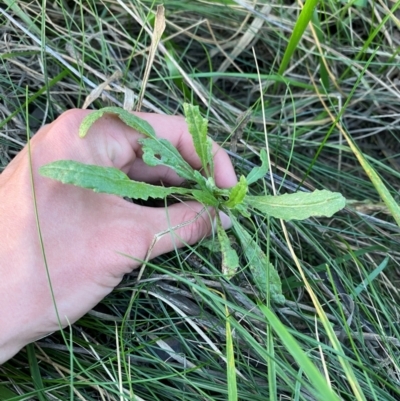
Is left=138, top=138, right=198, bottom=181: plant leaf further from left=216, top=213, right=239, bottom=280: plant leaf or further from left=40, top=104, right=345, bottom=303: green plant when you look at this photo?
left=216, top=213, right=239, bottom=280: plant leaf

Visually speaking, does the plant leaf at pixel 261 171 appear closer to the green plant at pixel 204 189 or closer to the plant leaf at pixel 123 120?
the green plant at pixel 204 189

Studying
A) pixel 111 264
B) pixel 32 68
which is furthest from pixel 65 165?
pixel 32 68

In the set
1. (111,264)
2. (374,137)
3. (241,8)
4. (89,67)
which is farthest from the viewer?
(374,137)

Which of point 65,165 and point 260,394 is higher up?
point 65,165

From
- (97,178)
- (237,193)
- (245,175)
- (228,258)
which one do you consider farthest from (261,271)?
(97,178)

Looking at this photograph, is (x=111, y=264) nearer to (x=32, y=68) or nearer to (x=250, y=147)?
(x=250, y=147)

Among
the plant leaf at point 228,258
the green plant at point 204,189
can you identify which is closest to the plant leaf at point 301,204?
the green plant at point 204,189

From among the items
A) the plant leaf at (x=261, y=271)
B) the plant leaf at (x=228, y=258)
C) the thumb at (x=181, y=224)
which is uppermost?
the thumb at (x=181, y=224)

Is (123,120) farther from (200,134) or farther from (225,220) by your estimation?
(225,220)
